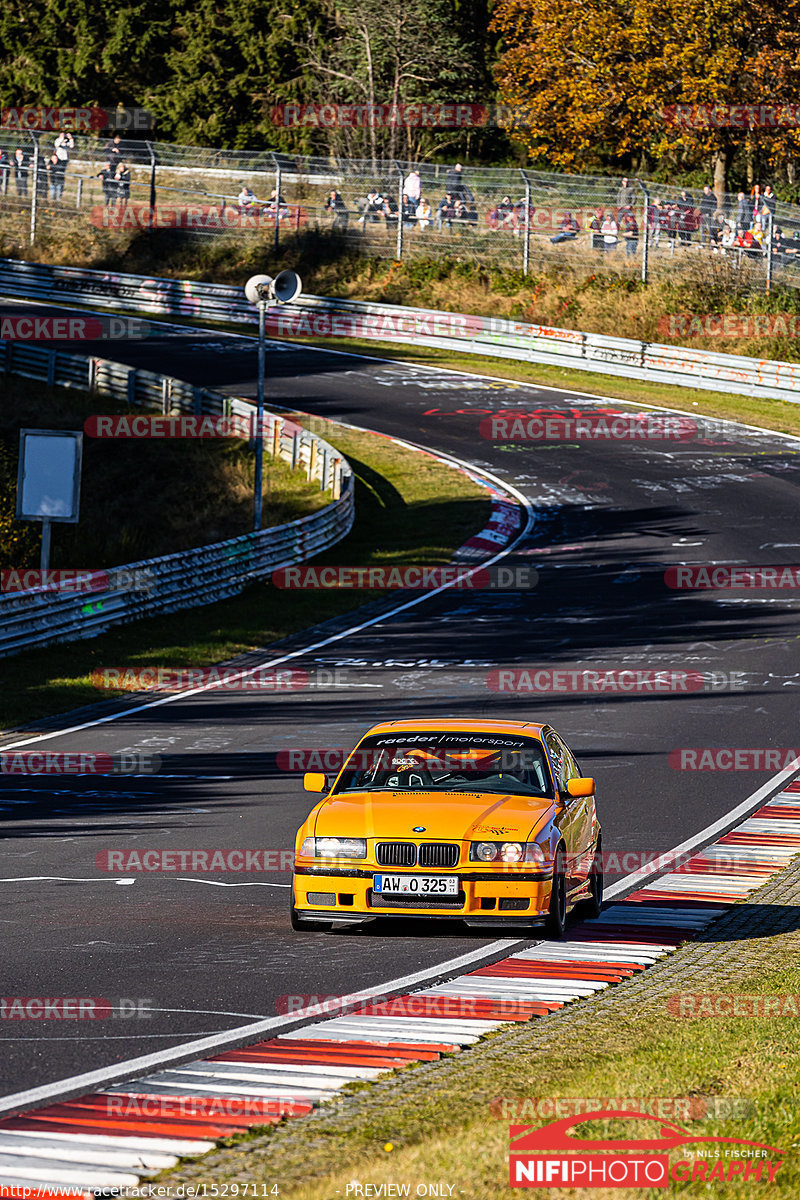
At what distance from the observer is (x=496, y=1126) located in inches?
228

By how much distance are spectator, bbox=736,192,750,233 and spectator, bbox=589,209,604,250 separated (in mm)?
4533

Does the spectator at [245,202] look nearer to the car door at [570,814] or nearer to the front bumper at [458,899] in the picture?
the car door at [570,814]

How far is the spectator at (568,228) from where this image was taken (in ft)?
168

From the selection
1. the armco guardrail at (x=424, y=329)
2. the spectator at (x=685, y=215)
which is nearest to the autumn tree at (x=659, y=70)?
the spectator at (x=685, y=215)

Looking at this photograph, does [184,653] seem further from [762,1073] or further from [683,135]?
[683,135]

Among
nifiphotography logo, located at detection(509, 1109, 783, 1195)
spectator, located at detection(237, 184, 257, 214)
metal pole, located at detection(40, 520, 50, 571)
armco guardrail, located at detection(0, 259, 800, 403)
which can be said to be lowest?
metal pole, located at detection(40, 520, 50, 571)

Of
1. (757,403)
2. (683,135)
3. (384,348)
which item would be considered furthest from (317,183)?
(757,403)

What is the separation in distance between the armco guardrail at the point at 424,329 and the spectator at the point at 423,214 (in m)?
3.87

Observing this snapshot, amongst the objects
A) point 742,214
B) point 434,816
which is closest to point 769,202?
point 742,214

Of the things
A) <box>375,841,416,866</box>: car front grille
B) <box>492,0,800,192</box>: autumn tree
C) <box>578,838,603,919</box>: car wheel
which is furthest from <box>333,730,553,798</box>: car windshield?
<box>492,0,800,192</box>: autumn tree

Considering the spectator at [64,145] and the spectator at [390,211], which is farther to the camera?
the spectator at [64,145]

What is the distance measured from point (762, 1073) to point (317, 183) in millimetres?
52498

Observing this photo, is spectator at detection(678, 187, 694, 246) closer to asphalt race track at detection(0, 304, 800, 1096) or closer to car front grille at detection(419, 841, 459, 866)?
asphalt race track at detection(0, 304, 800, 1096)

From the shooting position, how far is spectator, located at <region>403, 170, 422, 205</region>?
176ft
